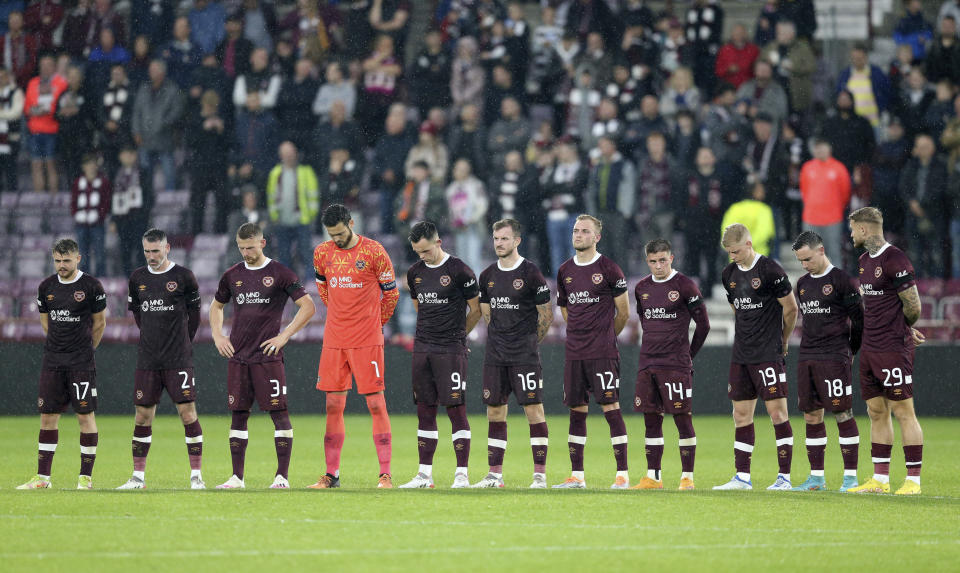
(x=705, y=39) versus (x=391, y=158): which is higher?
(x=705, y=39)

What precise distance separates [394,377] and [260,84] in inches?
232

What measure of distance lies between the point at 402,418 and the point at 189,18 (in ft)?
28.2

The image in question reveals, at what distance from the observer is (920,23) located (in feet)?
74.0

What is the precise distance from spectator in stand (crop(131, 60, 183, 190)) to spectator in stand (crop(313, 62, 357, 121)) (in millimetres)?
2293

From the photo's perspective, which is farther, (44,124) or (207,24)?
(207,24)

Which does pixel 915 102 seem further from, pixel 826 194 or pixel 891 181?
pixel 826 194

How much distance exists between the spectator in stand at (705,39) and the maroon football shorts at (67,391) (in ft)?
44.6

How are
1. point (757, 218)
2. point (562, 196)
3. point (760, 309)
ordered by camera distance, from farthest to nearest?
point (562, 196) → point (757, 218) → point (760, 309)

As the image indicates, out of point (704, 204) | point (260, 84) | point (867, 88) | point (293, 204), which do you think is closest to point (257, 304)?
point (293, 204)

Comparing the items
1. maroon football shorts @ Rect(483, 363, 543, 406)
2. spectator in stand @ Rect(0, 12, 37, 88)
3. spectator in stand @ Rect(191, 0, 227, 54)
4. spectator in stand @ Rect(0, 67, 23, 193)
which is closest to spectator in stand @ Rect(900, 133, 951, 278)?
maroon football shorts @ Rect(483, 363, 543, 406)

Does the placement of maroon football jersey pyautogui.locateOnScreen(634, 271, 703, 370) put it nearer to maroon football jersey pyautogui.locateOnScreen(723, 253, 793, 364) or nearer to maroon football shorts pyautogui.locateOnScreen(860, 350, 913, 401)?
maroon football jersey pyautogui.locateOnScreen(723, 253, 793, 364)

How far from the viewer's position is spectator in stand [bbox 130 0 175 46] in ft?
79.7

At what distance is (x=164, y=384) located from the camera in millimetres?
11766

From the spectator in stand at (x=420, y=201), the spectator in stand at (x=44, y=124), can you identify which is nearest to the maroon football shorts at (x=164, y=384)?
the spectator in stand at (x=420, y=201)
